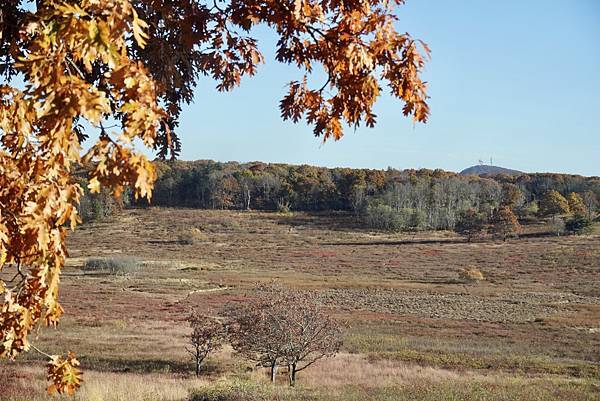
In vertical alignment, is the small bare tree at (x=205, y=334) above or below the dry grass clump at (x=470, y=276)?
above

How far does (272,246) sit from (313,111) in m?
93.4

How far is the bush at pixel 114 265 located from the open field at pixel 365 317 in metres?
1.57

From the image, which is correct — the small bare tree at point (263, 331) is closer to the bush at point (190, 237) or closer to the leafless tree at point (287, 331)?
the leafless tree at point (287, 331)

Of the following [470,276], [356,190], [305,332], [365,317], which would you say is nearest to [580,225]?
[356,190]

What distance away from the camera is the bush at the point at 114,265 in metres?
65.7

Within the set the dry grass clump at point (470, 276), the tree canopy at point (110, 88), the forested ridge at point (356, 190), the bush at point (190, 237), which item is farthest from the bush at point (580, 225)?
the tree canopy at point (110, 88)

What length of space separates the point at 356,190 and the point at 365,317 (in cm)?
9726

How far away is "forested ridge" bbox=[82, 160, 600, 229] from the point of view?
131 metres

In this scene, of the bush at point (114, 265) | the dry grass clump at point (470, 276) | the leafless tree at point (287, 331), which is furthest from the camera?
the bush at point (114, 265)

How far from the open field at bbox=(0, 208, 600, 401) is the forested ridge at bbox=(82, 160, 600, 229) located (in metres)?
27.1

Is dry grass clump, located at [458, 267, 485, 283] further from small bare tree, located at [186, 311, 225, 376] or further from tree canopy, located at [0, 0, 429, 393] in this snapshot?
tree canopy, located at [0, 0, 429, 393]

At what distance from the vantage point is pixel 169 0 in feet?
12.5

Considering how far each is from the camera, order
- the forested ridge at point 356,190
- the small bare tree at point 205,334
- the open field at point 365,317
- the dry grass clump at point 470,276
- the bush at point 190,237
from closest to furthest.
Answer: the open field at point 365,317 → the small bare tree at point 205,334 → the dry grass clump at point 470,276 → the bush at point 190,237 → the forested ridge at point 356,190

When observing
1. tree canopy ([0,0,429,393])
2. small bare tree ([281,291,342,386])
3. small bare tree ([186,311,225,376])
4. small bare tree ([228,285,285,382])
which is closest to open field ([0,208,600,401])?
small bare tree ([186,311,225,376])
